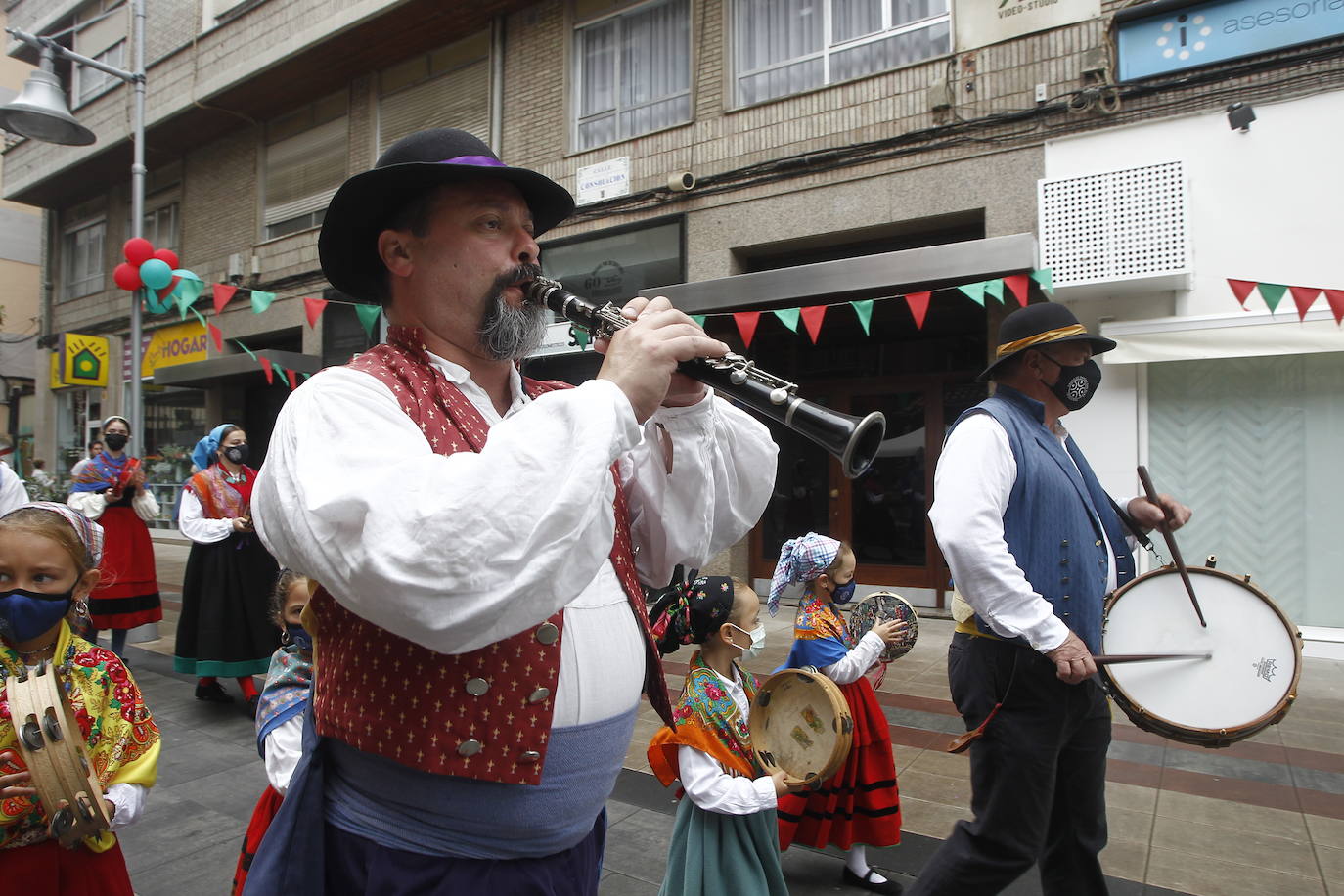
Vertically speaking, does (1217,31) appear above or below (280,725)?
above

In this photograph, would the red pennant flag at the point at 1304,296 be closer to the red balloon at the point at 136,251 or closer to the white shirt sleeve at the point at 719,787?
the white shirt sleeve at the point at 719,787

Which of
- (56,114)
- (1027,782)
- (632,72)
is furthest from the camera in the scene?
(632,72)

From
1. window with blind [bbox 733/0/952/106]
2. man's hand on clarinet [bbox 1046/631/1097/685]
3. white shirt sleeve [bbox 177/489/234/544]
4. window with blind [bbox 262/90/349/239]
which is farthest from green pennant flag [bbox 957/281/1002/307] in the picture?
window with blind [bbox 262/90/349/239]

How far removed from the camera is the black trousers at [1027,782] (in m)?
2.41

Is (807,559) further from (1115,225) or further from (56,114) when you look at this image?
(56,114)

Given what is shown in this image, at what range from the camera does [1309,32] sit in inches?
254

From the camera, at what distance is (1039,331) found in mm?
2830

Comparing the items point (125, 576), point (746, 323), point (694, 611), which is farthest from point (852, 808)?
point (125, 576)

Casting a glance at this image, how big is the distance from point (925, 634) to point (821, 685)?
5330 millimetres

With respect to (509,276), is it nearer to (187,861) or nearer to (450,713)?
(450,713)

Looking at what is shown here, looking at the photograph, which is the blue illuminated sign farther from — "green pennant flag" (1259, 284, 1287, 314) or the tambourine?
the tambourine

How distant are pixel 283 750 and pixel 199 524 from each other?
3.91m

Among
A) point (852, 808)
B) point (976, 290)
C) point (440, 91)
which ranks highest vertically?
point (440, 91)

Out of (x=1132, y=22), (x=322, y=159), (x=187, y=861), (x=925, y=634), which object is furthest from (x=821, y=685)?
(x=322, y=159)
